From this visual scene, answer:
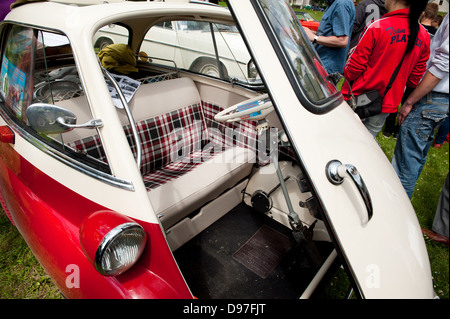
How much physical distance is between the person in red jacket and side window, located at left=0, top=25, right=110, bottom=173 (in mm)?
2077

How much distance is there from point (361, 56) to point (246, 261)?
193cm

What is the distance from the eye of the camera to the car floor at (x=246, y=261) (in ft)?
6.08

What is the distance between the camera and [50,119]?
3.67 feet

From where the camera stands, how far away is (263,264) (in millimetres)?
2020

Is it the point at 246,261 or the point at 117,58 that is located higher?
the point at 117,58

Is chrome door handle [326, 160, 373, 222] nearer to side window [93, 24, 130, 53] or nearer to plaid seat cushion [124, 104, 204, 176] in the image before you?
plaid seat cushion [124, 104, 204, 176]

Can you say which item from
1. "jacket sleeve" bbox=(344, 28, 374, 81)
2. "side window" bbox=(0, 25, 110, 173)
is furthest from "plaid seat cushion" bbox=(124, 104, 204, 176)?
"jacket sleeve" bbox=(344, 28, 374, 81)

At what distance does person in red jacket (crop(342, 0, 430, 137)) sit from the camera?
2125 millimetres

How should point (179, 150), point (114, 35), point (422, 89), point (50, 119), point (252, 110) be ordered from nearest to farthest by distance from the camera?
point (50, 119) < point (252, 110) < point (422, 89) < point (179, 150) < point (114, 35)

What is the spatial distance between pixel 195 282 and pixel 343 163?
131 cm

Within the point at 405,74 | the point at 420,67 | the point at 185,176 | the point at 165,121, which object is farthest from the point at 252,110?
the point at 420,67

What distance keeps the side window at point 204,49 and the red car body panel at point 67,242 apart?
1.80 meters

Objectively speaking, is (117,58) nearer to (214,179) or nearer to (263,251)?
(214,179)

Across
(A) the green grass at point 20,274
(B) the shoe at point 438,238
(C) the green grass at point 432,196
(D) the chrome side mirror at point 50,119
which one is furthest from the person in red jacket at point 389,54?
(A) the green grass at point 20,274
